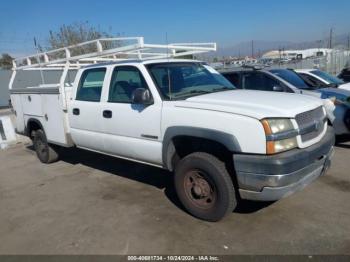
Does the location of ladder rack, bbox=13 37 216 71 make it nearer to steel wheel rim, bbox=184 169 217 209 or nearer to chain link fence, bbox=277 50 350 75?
steel wheel rim, bbox=184 169 217 209

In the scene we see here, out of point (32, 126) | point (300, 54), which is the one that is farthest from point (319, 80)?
point (300, 54)

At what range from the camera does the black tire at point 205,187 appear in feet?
11.9

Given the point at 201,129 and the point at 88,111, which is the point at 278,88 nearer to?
the point at 88,111

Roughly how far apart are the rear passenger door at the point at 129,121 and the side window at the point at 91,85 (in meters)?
0.30

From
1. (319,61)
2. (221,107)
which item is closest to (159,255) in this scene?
(221,107)

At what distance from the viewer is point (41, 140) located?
6852 millimetres

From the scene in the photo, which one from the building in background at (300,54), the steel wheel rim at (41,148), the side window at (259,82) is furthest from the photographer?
the building in background at (300,54)

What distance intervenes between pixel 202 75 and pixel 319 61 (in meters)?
24.8

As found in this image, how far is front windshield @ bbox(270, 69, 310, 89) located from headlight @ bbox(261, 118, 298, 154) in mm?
4979

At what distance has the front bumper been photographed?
3.27 m

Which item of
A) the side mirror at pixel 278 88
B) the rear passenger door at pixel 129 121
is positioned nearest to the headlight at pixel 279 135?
the rear passenger door at pixel 129 121

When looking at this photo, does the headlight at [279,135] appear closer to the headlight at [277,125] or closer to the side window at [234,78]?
the headlight at [277,125]

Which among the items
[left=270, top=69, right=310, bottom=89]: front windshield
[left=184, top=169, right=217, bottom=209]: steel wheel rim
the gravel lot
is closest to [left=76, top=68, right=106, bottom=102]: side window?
the gravel lot

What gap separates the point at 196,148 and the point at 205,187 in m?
0.49
